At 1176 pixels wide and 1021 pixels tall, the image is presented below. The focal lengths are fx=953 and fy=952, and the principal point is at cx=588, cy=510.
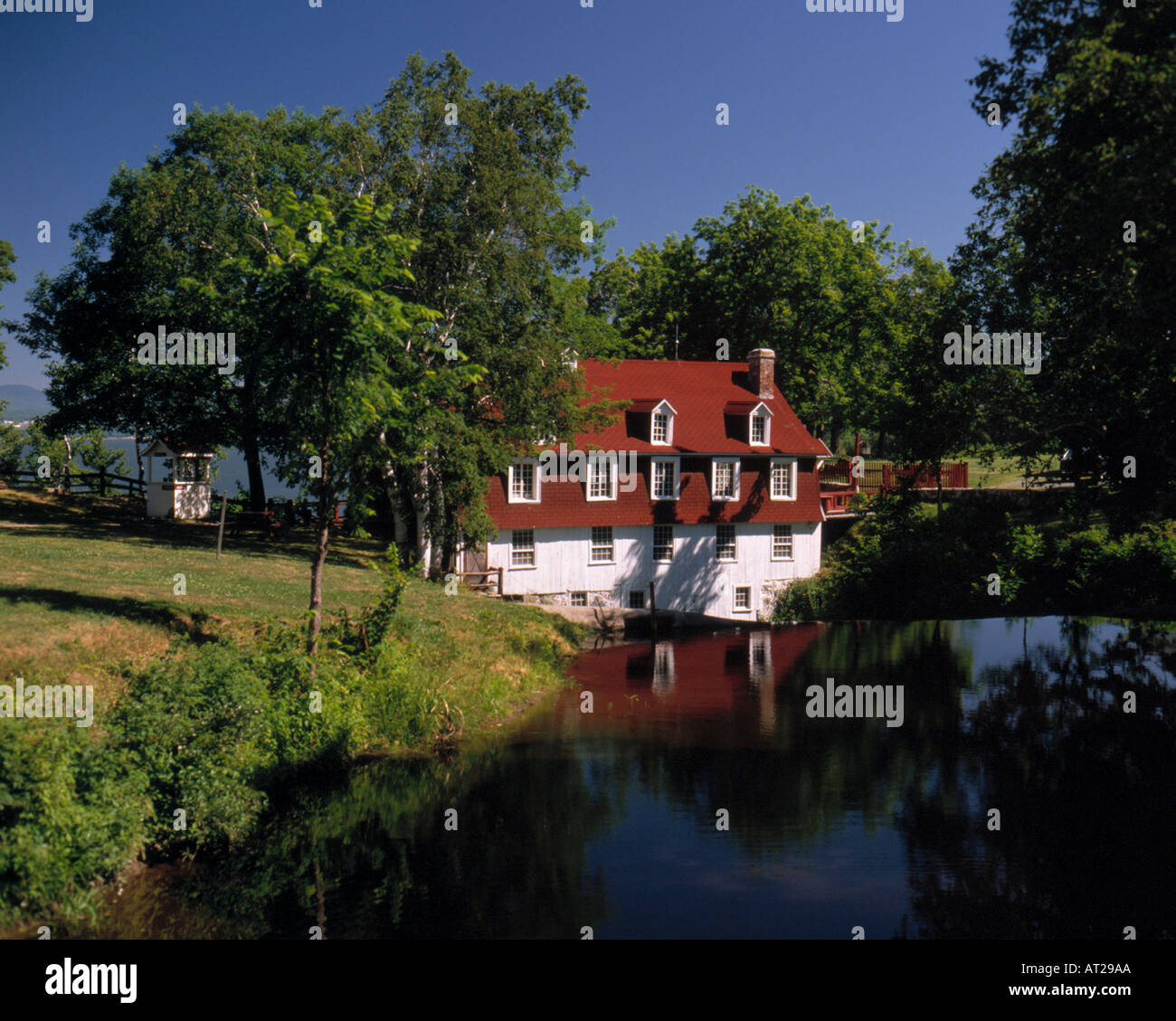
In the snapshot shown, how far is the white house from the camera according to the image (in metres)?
42.5

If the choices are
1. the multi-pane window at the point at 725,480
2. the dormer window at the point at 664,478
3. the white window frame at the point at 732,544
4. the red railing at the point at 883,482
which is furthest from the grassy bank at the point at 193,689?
the red railing at the point at 883,482

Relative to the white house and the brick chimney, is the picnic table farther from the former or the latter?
the brick chimney

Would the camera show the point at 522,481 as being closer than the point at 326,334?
No

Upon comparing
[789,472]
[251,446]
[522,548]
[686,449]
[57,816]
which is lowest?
[57,816]

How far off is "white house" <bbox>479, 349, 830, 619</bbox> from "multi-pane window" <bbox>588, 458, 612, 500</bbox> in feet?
0.17

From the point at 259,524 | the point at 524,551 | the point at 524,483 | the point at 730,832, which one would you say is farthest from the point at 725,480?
the point at 730,832

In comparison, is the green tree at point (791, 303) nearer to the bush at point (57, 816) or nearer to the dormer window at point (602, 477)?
the dormer window at point (602, 477)

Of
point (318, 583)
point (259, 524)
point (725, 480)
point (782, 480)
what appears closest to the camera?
point (318, 583)

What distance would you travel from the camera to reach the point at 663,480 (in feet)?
148

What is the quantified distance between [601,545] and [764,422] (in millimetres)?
10961

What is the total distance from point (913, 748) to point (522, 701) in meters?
10.7

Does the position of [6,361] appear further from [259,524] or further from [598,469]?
[598,469]

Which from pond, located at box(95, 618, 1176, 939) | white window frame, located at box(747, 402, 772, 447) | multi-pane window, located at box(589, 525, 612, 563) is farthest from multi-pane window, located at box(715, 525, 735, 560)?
pond, located at box(95, 618, 1176, 939)

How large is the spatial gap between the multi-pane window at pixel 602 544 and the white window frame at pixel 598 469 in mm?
1457
